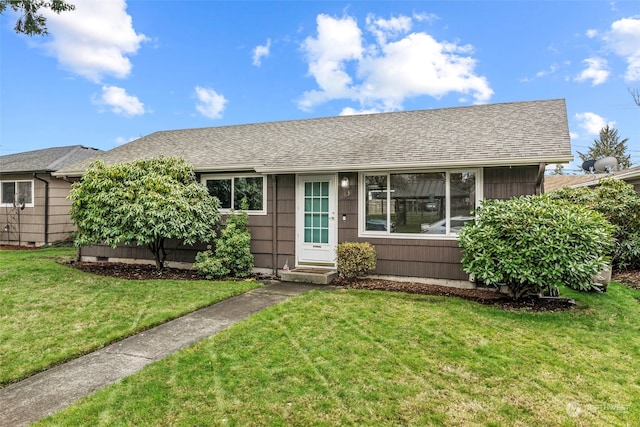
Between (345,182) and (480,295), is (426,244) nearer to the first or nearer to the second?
(480,295)

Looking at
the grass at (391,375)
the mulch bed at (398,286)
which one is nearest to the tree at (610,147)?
the mulch bed at (398,286)

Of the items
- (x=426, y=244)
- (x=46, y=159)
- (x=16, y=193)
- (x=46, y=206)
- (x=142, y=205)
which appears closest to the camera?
(x=426, y=244)

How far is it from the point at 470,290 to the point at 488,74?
14.4 metres

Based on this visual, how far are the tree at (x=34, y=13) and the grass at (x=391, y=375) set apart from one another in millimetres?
5987

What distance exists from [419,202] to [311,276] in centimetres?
254

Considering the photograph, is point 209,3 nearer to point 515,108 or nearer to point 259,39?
point 259,39

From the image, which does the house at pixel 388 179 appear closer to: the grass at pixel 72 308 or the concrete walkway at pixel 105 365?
the grass at pixel 72 308

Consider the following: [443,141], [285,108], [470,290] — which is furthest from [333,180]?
[285,108]

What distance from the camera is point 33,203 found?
42.3 ft

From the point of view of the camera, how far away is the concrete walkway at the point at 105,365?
2801mm

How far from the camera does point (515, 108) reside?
8.71 m

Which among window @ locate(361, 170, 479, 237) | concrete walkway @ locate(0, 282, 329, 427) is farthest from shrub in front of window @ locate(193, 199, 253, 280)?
window @ locate(361, 170, 479, 237)

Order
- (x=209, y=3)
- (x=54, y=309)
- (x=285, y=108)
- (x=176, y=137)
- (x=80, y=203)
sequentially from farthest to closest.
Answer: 1. (x=285, y=108)
2. (x=209, y=3)
3. (x=176, y=137)
4. (x=80, y=203)
5. (x=54, y=309)

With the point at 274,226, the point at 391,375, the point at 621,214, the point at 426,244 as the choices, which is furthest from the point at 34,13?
the point at 621,214
